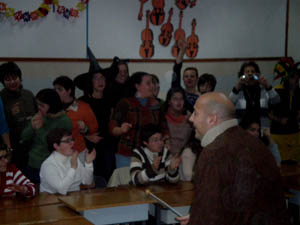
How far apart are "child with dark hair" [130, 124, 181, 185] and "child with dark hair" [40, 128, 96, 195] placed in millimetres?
378

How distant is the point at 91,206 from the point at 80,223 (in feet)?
1.07

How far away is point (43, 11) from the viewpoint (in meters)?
5.11

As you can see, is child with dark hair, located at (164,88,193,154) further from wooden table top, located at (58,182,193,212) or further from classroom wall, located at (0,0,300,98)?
classroom wall, located at (0,0,300,98)

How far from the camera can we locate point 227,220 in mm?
2057

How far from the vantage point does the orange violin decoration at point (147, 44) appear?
19.1 ft

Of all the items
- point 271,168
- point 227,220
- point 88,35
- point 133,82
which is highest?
point 88,35

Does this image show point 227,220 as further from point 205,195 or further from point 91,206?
point 91,206

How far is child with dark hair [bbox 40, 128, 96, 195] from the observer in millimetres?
3645

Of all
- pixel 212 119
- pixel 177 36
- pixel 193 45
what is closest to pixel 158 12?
pixel 177 36

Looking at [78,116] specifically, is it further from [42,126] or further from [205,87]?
[205,87]

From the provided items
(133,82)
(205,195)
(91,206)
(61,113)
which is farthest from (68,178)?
(205,195)

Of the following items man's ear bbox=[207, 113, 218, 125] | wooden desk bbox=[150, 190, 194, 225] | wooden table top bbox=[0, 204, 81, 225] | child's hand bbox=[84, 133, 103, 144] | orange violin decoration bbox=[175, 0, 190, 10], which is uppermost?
orange violin decoration bbox=[175, 0, 190, 10]

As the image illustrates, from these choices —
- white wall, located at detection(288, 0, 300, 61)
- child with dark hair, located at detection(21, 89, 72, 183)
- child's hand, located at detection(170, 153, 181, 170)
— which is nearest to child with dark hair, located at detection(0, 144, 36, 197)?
child with dark hair, located at detection(21, 89, 72, 183)

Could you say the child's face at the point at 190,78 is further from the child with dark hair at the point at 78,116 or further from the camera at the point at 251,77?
the child with dark hair at the point at 78,116
